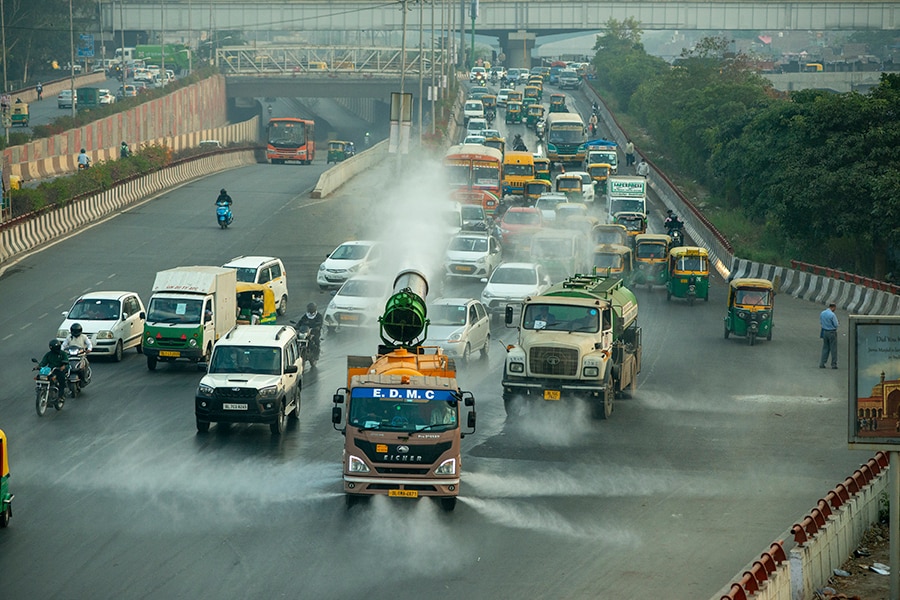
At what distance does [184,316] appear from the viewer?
31953 mm

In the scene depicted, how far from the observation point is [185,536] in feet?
61.1

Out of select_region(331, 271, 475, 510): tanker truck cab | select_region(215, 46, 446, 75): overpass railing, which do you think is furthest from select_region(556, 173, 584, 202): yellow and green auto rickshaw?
select_region(215, 46, 446, 75): overpass railing

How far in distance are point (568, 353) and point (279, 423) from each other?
228 inches

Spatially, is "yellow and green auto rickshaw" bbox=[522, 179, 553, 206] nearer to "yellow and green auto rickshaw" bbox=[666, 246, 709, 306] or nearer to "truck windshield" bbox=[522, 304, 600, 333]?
"yellow and green auto rickshaw" bbox=[666, 246, 709, 306]

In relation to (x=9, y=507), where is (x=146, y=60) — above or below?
above

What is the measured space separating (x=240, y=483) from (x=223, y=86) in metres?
108

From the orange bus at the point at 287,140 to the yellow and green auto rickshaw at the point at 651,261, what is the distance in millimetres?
45549

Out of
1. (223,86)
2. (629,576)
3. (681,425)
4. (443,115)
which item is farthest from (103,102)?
(629,576)

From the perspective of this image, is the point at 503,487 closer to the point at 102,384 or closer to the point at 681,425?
the point at 681,425

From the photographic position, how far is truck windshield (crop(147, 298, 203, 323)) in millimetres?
31891

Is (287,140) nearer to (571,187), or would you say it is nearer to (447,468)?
(571,187)

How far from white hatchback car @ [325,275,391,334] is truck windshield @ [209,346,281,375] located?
35.6 feet

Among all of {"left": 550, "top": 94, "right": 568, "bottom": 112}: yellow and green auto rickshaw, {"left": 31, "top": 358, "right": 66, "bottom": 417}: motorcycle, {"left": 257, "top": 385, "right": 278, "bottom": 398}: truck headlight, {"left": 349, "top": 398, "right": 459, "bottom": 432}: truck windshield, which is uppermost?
{"left": 550, "top": 94, "right": 568, "bottom": 112}: yellow and green auto rickshaw

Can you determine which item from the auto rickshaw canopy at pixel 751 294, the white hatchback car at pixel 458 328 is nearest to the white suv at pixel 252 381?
the white hatchback car at pixel 458 328
